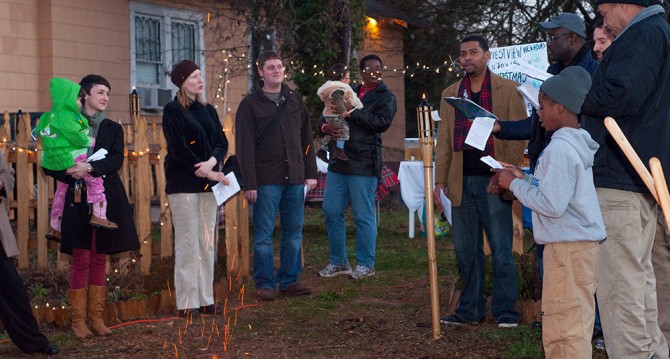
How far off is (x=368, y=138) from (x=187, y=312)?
2750 mm

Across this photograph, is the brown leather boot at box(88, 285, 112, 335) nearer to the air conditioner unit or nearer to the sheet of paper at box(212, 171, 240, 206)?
the sheet of paper at box(212, 171, 240, 206)

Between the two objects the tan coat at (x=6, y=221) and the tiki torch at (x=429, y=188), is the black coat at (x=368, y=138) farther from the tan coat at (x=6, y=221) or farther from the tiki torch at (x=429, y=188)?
the tan coat at (x=6, y=221)

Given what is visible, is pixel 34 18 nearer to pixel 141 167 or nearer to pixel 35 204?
pixel 35 204

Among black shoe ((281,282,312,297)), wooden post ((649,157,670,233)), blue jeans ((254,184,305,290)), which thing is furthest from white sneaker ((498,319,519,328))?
wooden post ((649,157,670,233))

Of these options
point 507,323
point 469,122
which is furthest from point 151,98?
point 507,323

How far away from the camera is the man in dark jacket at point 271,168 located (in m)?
8.63

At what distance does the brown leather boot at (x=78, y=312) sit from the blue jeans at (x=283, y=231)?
1.94 meters

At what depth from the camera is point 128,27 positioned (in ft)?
55.7

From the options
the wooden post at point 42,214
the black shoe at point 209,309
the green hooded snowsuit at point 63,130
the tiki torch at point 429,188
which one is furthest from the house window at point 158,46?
the tiki torch at point 429,188

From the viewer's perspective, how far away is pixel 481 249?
7.28 m

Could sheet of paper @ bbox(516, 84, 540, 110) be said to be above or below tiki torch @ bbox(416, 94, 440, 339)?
above

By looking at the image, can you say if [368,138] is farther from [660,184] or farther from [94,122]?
[660,184]

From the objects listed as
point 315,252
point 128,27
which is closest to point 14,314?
point 315,252

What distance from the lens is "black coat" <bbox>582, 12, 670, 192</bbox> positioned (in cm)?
507
